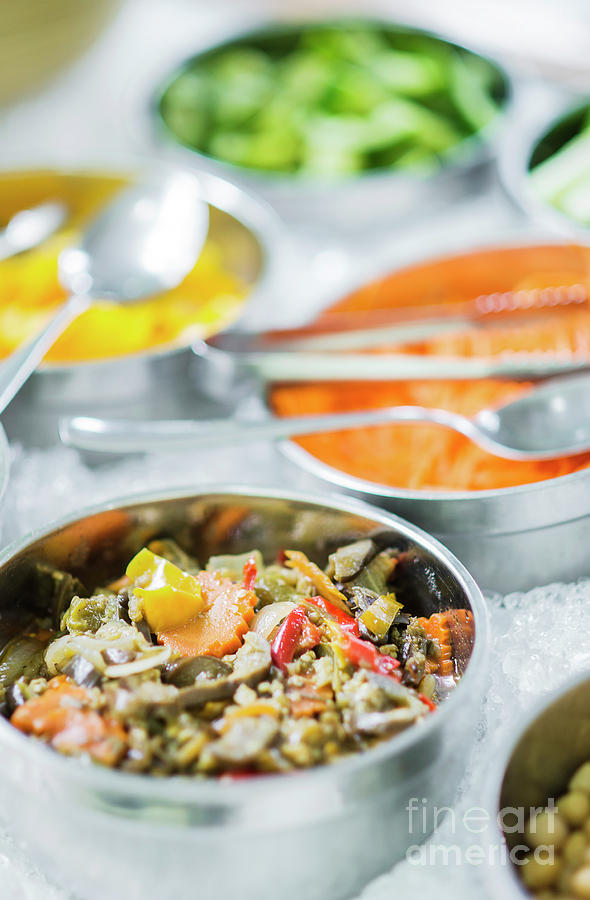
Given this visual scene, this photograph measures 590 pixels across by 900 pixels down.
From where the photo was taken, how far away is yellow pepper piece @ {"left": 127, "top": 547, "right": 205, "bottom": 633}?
3.46ft

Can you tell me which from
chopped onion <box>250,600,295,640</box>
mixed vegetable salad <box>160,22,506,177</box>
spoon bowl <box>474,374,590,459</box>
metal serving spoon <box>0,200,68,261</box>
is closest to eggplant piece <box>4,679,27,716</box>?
chopped onion <box>250,600,295,640</box>

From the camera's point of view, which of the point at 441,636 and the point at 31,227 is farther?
the point at 31,227

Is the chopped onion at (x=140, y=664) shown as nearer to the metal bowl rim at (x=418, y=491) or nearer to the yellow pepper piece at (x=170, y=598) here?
the yellow pepper piece at (x=170, y=598)

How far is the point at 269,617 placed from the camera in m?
1.06

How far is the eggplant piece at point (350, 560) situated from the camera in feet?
3.69

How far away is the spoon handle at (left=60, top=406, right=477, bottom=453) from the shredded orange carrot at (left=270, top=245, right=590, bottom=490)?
73mm

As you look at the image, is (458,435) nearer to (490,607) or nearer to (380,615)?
Result: (490,607)

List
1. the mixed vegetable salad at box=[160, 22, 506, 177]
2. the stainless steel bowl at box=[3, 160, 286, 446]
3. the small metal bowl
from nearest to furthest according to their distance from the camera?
the stainless steel bowl at box=[3, 160, 286, 446]
the small metal bowl
the mixed vegetable salad at box=[160, 22, 506, 177]

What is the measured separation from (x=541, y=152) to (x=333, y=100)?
478mm

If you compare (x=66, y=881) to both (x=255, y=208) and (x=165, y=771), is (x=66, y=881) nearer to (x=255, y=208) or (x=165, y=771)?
(x=165, y=771)

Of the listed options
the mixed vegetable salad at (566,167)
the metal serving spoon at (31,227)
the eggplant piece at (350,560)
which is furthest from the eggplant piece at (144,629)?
the mixed vegetable salad at (566,167)

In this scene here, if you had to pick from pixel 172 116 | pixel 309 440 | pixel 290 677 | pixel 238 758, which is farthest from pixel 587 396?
pixel 172 116

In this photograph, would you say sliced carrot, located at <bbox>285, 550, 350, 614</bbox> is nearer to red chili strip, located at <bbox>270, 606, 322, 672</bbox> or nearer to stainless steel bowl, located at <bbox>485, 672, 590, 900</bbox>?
red chili strip, located at <bbox>270, 606, 322, 672</bbox>

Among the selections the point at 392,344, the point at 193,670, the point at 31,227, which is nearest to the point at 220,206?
the point at 31,227
